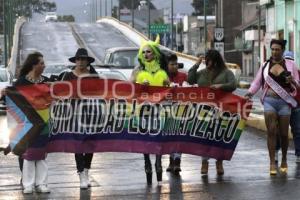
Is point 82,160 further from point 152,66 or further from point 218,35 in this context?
point 218,35

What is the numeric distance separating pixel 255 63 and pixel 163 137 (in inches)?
2492

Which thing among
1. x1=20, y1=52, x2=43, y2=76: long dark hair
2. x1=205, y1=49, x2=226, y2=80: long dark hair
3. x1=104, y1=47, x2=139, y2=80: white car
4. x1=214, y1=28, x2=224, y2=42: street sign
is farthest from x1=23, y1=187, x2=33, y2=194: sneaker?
x1=214, y1=28, x2=224, y2=42: street sign

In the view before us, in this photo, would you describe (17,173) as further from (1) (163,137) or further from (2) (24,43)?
(2) (24,43)

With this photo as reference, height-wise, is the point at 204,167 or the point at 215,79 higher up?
the point at 215,79

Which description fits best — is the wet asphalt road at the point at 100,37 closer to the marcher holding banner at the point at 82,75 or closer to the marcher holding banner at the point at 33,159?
the marcher holding banner at the point at 82,75

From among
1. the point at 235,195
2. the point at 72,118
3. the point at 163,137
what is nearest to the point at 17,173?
the point at 72,118

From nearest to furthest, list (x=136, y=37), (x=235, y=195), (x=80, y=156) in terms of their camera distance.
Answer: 1. (x=235, y=195)
2. (x=80, y=156)
3. (x=136, y=37)

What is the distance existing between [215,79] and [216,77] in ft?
0.12

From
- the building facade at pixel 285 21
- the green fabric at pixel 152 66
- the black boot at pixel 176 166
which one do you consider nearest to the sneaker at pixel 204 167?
the black boot at pixel 176 166

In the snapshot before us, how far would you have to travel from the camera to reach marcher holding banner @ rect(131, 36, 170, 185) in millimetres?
9617

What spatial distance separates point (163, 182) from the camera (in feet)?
32.1

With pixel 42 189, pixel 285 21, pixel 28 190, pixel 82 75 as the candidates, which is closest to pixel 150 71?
pixel 82 75

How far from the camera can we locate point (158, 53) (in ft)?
32.0

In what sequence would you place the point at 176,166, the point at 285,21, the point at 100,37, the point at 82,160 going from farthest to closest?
the point at 100,37 → the point at 285,21 → the point at 176,166 → the point at 82,160
